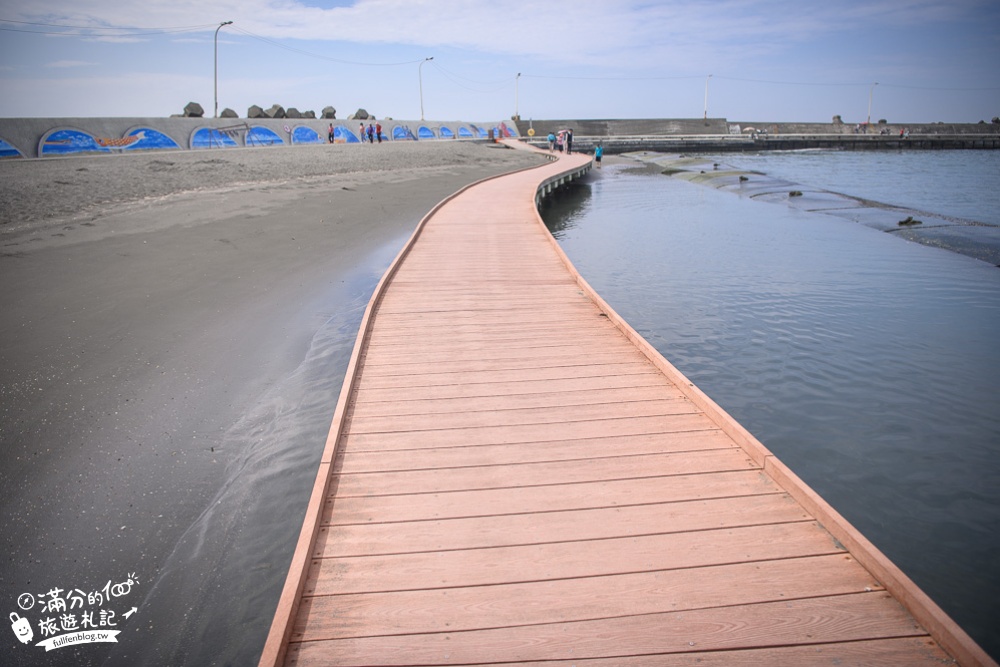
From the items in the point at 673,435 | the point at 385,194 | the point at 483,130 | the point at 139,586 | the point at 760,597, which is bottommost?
the point at 139,586

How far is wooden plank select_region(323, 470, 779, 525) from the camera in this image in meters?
3.47

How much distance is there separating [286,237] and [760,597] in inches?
481

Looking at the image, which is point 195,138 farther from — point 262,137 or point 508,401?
point 508,401

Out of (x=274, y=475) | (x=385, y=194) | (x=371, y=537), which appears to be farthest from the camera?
(x=385, y=194)

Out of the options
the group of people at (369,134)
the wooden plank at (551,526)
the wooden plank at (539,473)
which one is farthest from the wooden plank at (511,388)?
the group of people at (369,134)

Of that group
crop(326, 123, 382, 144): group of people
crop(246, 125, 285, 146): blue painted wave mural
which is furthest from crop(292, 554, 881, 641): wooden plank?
crop(326, 123, 382, 144): group of people

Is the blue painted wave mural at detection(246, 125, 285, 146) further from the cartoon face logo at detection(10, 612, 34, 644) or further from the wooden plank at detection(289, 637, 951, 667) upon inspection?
the wooden plank at detection(289, 637, 951, 667)

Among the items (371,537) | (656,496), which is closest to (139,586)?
(371,537)

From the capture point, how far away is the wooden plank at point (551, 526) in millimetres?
3215

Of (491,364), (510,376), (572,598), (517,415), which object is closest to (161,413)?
(491,364)

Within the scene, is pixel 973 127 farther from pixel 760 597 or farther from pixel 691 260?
pixel 760 597

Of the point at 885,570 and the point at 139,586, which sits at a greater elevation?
the point at 885,570

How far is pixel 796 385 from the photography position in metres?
6.63
